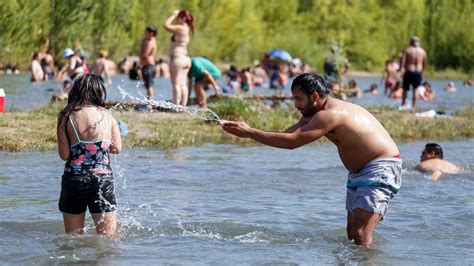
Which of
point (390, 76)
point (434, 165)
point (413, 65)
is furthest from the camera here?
point (390, 76)

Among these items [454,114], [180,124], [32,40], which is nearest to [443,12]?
[32,40]

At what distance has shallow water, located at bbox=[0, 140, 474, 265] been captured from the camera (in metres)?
6.93

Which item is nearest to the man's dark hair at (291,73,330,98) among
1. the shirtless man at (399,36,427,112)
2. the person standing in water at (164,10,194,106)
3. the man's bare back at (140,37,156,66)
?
the person standing in water at (164,10,194,106)

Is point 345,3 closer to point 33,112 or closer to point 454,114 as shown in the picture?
point 454,114

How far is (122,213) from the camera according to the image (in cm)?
875

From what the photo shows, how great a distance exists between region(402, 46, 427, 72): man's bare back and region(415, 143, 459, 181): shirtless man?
8685 millimetres

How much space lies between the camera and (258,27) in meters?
73.8

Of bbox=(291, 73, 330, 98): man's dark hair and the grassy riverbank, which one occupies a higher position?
bbox=(291, 73, 330, 98): man's dark hair

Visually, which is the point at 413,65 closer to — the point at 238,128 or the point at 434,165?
the point at 434,165

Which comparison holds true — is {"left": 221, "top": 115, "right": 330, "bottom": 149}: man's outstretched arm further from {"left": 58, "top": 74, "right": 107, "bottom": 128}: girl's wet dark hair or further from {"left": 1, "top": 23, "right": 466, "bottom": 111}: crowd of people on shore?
{"left": 1, "top": 23, "right": 466, "bottom": 111}: crowd of people on shore

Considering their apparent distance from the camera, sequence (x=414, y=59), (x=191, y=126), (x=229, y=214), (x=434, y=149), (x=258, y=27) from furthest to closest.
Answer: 1. (x=258, y=27)
2. (x=414, y=59)
3. (x=191, y=126)
4. (x=434, y=149)
5. (x=229, y=214)

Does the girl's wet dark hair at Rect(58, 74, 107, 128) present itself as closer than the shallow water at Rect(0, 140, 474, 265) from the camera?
Yes

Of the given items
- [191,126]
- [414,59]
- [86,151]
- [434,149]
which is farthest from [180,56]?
[86,151]

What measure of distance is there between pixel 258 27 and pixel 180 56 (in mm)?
58166
